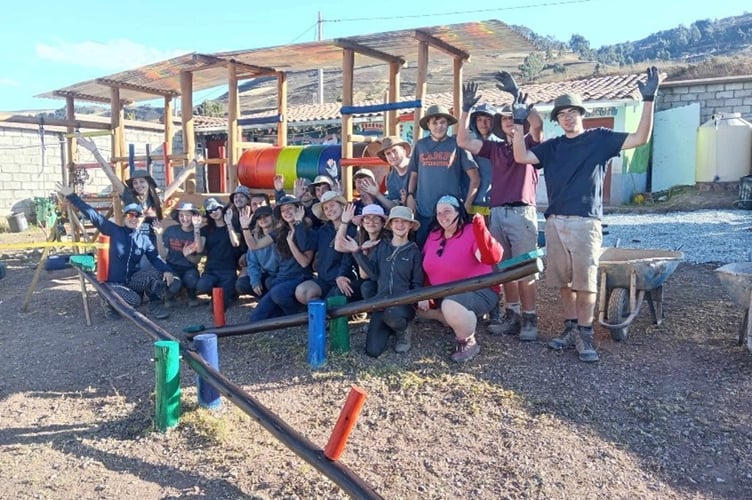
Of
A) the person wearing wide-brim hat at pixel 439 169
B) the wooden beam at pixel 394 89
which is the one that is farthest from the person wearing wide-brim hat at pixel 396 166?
the wooden beam at pixel 394 89

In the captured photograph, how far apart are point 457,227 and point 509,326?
1030 mm

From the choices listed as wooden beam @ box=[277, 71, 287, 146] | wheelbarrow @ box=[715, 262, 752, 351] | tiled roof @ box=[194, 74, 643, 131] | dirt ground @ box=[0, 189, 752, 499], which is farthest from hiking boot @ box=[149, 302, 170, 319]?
tiled roof @ box=[194, 74, 643, 131]

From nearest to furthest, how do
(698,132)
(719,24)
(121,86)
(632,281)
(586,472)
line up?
(586,472)
(632,281)
(121,86)
(698,132)
(719,24)

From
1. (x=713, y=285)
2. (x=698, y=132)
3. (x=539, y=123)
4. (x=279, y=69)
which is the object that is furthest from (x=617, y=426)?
(x=698, y=132)

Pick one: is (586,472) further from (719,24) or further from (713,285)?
(719,24)

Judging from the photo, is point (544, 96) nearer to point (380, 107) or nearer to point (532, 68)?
point (380, 107)

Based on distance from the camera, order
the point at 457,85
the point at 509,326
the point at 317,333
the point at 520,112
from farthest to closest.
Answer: the point at 457,85 → the point at 509,326 → the point at 317,333 → the point at 520,112

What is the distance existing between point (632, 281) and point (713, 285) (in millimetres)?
2511

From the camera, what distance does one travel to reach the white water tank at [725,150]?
16.2 meters

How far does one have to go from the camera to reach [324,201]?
577 centimetres

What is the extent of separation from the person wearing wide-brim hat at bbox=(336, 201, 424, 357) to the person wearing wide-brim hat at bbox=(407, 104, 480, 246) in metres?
0.25

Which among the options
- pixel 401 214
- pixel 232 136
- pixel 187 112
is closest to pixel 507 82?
pixel 401 214

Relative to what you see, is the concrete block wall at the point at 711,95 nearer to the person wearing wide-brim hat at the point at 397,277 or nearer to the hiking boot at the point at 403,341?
the person wearing wide-brim hat at the point at 397,277

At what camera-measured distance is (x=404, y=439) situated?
379cm
